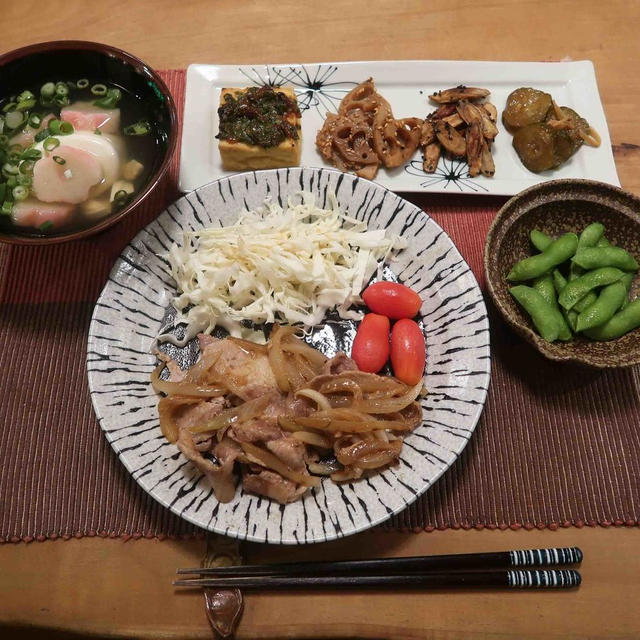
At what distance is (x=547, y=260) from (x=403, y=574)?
1.59 metres

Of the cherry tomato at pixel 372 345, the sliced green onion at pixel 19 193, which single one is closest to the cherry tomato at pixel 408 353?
the cherry tomato at pixel 372 345

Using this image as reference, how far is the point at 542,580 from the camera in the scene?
Result: 2016mm

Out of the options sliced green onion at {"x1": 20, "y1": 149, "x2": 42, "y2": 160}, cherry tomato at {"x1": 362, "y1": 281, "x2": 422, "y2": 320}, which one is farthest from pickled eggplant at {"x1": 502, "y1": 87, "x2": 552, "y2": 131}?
sliced green onion at {"x1": 20, "y1": 149, "x2": 42, "y2": 160}

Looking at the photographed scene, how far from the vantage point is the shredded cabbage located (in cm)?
248

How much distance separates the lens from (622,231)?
8.25 feet

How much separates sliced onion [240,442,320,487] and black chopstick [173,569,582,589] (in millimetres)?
403

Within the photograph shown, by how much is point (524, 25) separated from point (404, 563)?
3.66 meters

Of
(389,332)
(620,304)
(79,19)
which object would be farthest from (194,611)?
(79,19)

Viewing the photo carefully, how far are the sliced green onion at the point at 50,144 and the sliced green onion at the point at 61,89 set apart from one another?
35cm

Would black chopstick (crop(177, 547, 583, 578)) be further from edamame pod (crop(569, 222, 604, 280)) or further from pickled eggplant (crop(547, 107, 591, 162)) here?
pickled eggplant (crop(547, 107, 591, 162))

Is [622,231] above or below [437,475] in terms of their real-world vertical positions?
above

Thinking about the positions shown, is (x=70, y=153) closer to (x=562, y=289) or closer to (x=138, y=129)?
(x=138, y=129)

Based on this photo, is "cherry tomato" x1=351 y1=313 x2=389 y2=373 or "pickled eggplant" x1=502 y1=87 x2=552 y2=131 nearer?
"cherry tomato" x1=351 y1=313 x2=389 y2=373

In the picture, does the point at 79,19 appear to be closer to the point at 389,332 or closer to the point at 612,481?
the point at 389,332
